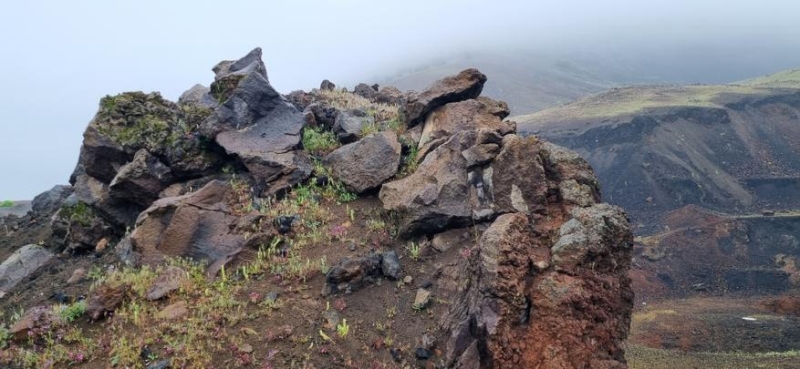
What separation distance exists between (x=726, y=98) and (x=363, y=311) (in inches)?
2207

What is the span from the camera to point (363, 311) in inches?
296

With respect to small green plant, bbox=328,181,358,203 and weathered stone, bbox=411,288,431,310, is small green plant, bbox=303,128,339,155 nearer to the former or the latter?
small green plant, bbox=328,181,358,203

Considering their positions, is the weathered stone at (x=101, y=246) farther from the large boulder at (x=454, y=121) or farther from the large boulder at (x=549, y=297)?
the large boulder at (x=549, y=297)

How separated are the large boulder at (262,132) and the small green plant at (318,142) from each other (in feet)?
0.68

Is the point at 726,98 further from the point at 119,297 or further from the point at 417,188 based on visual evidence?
the point at 119,297

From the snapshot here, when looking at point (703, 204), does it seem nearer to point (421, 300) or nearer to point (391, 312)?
point (421, 300)

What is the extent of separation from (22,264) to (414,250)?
7.55 metres

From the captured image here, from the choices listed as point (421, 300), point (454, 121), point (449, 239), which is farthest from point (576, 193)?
point (454, 121)

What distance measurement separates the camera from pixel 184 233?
28.4 ft

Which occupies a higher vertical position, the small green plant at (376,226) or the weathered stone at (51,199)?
the small green plant at (376,226)

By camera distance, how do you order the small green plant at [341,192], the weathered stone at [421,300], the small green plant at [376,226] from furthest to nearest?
the small green plant at [341,192]
the small green plant at [376,226]
the weathered stone at [421,300]

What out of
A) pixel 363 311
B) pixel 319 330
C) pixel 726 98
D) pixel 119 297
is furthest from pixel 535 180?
pixel 726 98

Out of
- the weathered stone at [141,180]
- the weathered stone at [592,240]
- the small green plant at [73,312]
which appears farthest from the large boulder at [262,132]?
the weathered stone at [592,240]

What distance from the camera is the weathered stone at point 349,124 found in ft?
38.7
